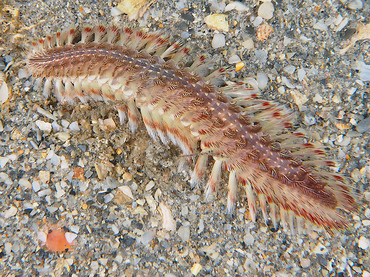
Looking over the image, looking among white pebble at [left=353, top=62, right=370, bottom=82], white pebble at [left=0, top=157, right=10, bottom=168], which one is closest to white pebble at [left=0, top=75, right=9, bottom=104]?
white pebble at [left=0, top=157, right=10, bottom=168]

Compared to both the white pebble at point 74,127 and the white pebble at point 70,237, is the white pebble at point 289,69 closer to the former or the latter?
the white pebble at point 74,127

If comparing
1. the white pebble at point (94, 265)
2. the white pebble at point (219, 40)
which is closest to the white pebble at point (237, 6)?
the white pebble at point (219, 40)

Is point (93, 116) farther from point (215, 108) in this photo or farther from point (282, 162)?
point (282, 162)

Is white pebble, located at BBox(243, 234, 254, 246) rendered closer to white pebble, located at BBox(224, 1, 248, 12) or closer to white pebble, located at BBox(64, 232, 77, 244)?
white pebble, located at BBox(64, 232, 77, 244)

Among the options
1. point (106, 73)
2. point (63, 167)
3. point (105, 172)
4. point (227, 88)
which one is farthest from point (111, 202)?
point (227, 88)

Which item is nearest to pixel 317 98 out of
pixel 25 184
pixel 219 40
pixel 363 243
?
pixel 219 40

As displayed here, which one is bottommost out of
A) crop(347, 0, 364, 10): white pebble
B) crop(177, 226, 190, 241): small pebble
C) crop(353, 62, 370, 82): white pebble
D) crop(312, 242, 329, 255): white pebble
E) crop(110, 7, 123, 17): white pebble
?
crop(177, 226, 190, 241): small pebble
